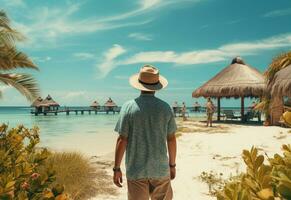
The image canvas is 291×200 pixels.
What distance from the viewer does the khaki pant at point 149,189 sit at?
3.36 meters

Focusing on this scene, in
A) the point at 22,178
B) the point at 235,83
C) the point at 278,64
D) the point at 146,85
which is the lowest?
the point at 22,178

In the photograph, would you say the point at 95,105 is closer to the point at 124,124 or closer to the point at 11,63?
the point at 11,63

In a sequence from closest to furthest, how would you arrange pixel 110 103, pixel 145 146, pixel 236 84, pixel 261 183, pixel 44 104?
1. pixel 261 183
2. pixel 145 146
3. pixel 236 84
4. pixel 44 104
5. pixel 110 103

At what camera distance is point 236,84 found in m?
22.6

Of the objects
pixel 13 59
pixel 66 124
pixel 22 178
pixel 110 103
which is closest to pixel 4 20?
pixel 13 59

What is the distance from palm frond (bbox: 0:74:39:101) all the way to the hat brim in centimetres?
757

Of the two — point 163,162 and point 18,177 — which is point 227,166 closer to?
point 163,162

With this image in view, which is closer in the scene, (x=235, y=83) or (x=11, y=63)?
(x=11, y=63)

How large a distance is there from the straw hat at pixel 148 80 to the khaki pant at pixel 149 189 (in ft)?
2.76

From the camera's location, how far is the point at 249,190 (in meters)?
1.04

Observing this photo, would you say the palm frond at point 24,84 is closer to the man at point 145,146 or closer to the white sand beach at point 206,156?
the white sand beach at point 206,156

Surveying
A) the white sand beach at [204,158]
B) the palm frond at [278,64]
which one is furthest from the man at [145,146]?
the palm frond at [278,64]

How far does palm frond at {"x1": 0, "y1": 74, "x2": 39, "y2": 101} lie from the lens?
1055cm

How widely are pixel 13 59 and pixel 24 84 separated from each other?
0.81m
